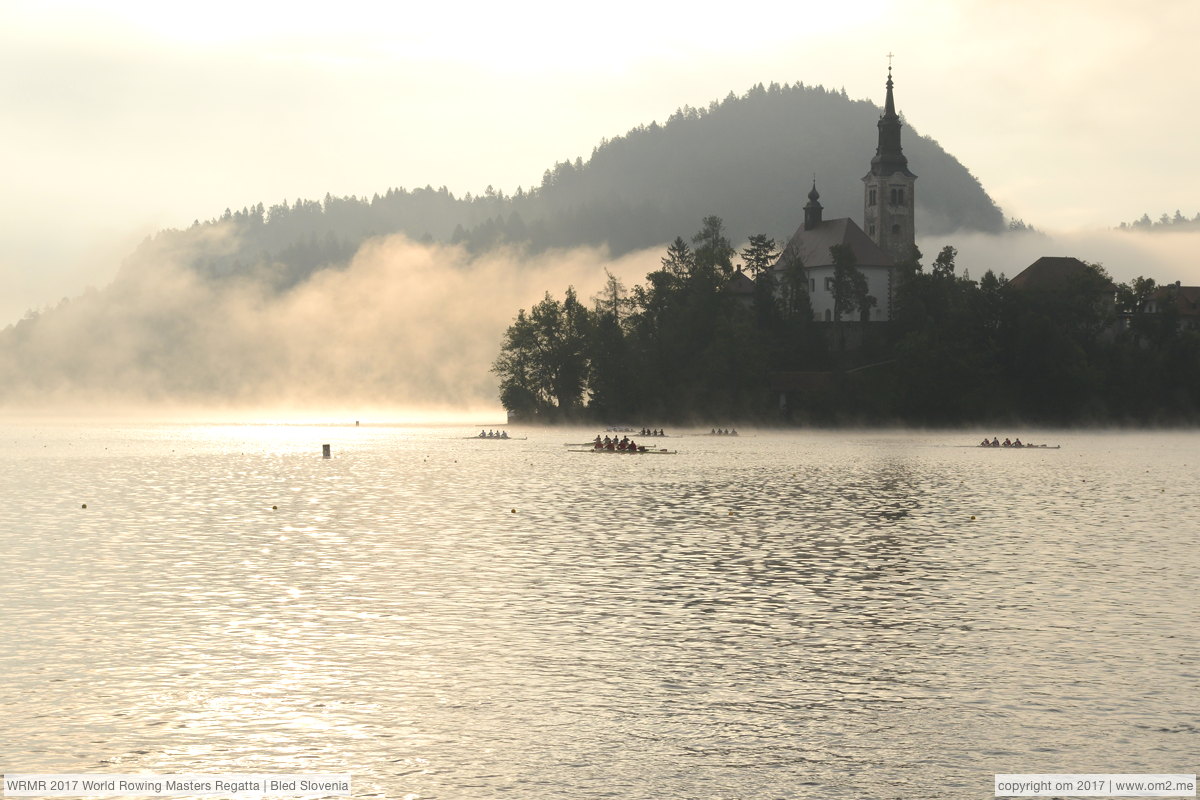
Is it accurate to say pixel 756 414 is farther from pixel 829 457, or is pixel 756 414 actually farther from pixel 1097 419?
pixel 829 457

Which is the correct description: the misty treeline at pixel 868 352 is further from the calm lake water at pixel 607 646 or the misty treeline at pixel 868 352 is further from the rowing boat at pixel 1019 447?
the calm lake water at pixel 607 646

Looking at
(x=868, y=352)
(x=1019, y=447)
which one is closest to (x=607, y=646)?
(x=1019, y=447)

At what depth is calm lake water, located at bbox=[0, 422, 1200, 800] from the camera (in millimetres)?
15445

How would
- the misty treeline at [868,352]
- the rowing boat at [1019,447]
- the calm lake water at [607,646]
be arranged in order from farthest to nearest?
the misty treeline at [868,352] → the rowing boat at [1019,447] → the calm lake water at [607,646]

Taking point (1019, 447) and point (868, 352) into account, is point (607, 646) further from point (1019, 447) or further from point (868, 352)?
point (868, 352)

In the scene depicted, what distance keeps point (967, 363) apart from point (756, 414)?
27803 millimetres

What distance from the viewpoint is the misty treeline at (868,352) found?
542 ft

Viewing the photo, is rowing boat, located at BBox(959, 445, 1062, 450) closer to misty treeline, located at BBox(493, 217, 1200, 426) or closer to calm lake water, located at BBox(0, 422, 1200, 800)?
misty treeline, located at BBox(493, 217, 1200, 426)

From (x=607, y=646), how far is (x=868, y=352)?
165 meters

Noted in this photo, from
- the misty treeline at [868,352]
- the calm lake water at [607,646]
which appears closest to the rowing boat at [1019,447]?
the misty treeline at [868,352]

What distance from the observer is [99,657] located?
2123 centimetres

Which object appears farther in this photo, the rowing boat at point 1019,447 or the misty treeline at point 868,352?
the misty treeline at point 868,352

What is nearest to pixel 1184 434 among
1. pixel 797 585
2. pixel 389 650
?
pixel 797 585

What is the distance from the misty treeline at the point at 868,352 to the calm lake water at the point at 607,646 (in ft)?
379
